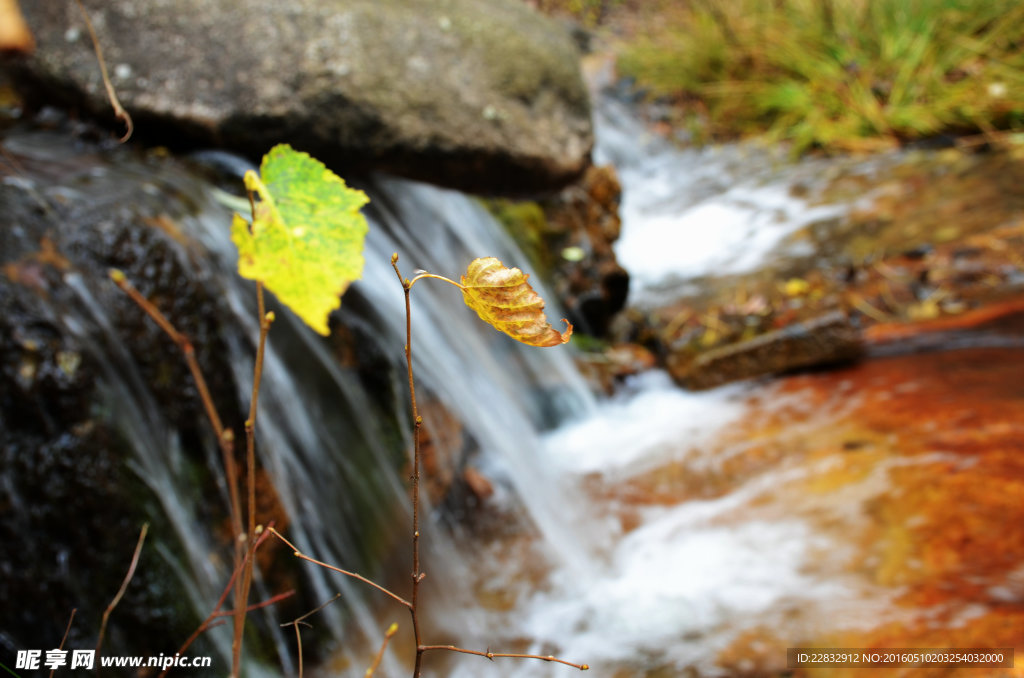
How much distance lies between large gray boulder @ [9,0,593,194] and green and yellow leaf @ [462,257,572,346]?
2.19 m

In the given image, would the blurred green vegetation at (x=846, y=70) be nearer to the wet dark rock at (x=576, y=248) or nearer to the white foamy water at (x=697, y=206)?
the white foamy water at (x=697, y=206)

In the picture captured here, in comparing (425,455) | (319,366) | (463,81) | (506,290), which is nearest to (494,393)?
(425,455)

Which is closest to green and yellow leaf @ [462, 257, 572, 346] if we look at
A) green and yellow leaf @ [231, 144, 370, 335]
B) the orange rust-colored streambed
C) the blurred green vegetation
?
green and yellow leaf @ [231, 144, 370, 335]

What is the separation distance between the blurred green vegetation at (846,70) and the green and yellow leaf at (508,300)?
5.71 meters

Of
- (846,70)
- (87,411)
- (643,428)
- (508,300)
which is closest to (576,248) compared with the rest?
(643,428)

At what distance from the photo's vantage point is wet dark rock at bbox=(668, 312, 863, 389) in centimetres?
296

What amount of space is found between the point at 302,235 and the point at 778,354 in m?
2.91

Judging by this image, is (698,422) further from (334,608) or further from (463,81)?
(463,81)

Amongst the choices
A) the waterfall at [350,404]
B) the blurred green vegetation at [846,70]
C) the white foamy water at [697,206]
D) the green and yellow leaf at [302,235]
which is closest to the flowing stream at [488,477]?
the waterfall at [350,404]

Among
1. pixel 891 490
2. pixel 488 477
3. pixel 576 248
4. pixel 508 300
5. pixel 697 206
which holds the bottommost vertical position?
pixel 488 477

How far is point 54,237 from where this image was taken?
6.09ft

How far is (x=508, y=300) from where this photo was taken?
750 mm

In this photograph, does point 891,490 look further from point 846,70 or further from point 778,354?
point 846,70

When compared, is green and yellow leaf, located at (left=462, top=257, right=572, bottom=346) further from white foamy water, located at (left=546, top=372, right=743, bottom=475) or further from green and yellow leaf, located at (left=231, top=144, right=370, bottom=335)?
white foamy water, located at (left=546, top=372, right=743, bottom=475)
